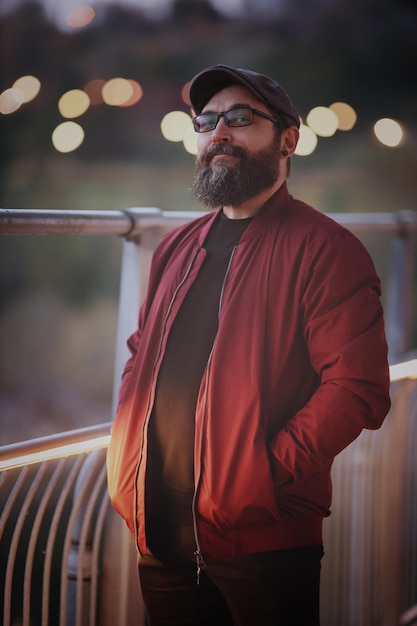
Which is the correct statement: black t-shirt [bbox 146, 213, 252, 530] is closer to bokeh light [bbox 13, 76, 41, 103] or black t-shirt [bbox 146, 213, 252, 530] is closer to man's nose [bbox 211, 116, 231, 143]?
man's nose [bbox 211, 116, 231, 143]

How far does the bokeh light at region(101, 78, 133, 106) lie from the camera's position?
352 cm

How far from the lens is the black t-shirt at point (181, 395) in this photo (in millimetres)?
1527

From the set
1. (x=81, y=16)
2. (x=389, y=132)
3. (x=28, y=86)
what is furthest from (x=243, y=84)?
(x=28, y=86)

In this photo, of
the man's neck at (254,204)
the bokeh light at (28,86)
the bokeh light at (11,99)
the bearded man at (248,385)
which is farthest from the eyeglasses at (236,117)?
the bokeh light at (28,86)

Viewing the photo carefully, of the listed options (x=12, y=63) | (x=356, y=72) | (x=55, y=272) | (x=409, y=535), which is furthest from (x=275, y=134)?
(x=55, y=272)

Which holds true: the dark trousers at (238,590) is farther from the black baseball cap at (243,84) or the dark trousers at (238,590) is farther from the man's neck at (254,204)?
the black baseball cap at (243,84)

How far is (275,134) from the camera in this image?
1543 millimetres

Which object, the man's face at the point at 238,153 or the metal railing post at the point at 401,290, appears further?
the metal railing post at the point at 401,290

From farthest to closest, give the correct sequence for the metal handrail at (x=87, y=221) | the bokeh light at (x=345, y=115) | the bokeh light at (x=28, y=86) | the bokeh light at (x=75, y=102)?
the bokeh light at (x=75, y=102) < the bokeh light at (x=28, y=86) < the bokeh light at (x=345, y=115) < the metal handrail at (x=87, y=221)

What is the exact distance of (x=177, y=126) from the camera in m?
2.20

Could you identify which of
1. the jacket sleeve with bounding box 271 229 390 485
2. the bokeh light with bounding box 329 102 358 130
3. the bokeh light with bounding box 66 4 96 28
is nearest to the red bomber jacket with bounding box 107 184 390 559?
the jacket sleeve with bounding box 271 229 390 485

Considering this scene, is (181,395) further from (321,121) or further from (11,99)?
(11,99)

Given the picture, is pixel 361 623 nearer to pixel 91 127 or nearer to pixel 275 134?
pixel 275 134

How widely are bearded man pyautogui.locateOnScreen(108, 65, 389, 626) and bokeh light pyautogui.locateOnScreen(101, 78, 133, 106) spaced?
2046 mm
